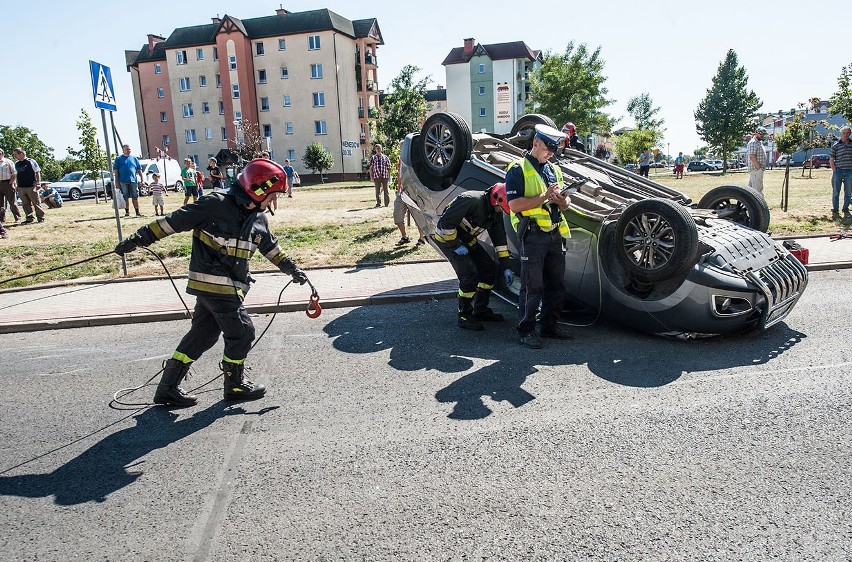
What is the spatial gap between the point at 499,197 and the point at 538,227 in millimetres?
710

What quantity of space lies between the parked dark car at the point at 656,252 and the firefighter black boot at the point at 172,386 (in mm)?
3547

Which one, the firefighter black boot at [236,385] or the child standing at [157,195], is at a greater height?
the child standing at [157,195]

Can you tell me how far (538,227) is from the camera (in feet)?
18.8

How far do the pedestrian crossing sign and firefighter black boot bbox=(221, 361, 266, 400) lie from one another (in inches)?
255

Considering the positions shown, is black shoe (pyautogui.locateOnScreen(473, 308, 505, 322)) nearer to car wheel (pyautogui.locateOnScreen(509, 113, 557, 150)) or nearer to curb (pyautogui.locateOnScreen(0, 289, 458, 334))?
curb (pyautogui.locateOnScreen(0, 289, 458, 334))

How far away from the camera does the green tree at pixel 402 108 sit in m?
49.3

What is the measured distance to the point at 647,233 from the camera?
5.61 m

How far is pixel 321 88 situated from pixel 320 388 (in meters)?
55.9

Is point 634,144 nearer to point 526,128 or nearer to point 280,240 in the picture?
point 280,240

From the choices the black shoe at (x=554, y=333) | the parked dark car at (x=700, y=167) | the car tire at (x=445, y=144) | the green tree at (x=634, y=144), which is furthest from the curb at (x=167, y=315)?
the parked dark car at (x=700, y=167)

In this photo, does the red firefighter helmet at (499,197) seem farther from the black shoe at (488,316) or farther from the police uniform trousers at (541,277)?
the black shoe at (488,316)

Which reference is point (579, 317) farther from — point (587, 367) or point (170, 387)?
point (170, 387)

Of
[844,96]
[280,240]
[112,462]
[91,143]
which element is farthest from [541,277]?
[91,143]

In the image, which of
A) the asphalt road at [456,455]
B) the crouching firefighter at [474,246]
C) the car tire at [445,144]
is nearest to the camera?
the asphalt road at [456,455]
